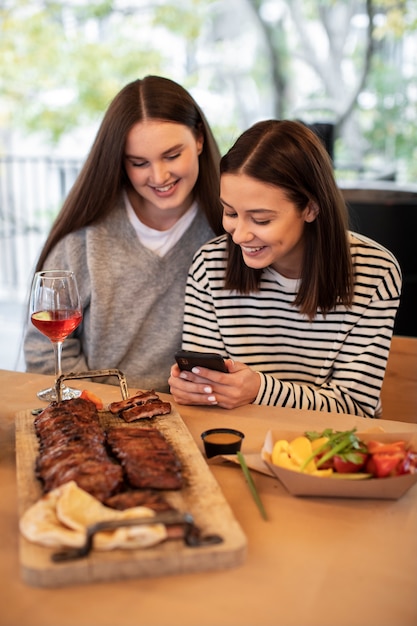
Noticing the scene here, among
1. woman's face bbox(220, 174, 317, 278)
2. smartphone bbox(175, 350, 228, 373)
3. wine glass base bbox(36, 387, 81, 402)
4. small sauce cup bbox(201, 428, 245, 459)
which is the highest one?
woman's face bbox(220, 174, 317, 278)

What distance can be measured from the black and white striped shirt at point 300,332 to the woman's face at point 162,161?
0.71 ft

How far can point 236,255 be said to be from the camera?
2.16 m

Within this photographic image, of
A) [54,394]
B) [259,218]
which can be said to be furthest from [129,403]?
[259,218]

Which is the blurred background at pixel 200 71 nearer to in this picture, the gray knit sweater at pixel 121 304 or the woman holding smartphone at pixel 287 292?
the gray knit sweater at pixel 121 304

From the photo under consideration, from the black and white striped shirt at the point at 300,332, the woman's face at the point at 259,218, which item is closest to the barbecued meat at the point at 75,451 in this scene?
the black and white striped shirt at the point at 300,332

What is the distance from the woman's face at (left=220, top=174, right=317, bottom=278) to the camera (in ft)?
6.30

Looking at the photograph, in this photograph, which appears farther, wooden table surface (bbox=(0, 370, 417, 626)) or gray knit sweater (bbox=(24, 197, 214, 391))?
gray knit sweater (bbox=(24, 197, 214, 391))

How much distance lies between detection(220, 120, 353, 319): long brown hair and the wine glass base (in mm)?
598

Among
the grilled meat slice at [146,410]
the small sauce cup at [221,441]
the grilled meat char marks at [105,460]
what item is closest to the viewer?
the grilled meat char marks at [105,460]

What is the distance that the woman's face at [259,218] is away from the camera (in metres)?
1.92

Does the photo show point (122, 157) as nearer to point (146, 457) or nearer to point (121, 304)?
point (121, 304)

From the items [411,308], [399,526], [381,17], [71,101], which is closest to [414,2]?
[381,17]

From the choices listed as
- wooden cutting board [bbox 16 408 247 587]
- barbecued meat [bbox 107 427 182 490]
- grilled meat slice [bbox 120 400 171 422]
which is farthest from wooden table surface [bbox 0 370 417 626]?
grilled meat slice [bbox 120 400 171 422]

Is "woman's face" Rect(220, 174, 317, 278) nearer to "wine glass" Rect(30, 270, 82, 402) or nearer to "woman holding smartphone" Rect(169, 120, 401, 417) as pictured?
"woman holding smartphone" Rect(169, 120, 401, 417)
